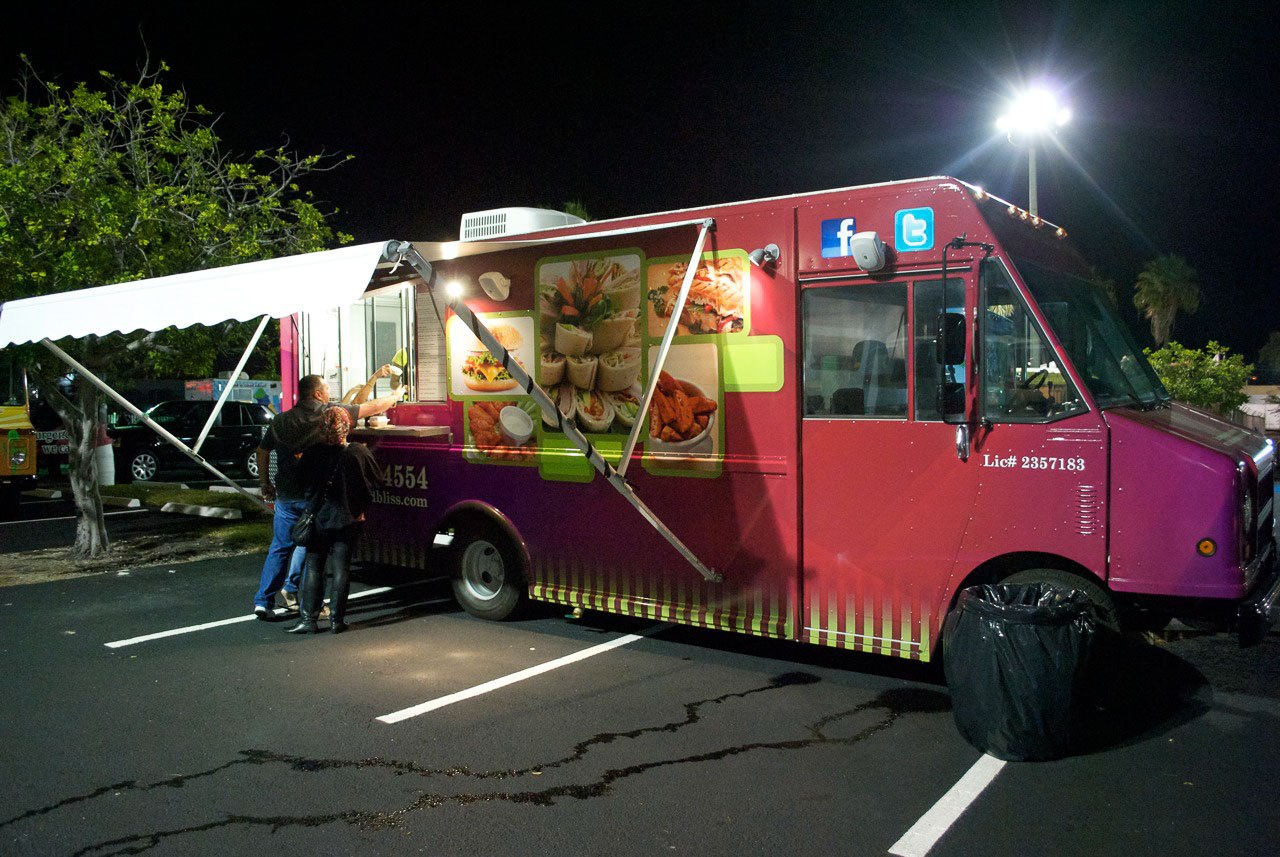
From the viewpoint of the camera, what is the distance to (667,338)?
6.08 metres

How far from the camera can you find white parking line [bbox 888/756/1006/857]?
152 inches

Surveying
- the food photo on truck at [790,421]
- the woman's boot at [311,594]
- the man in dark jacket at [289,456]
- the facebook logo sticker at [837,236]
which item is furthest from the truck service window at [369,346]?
the facebook logo sticker at [837,236]

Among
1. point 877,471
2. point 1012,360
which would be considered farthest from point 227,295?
point 1012,360

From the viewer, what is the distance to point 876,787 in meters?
4.43

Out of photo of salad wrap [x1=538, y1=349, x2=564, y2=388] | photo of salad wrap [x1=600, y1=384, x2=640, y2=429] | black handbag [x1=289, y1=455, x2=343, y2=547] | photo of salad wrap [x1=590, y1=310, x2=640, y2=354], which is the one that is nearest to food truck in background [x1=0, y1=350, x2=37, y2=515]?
black handbag [x1=289, y1=455, x2=343, y2=547]

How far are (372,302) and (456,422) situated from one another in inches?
57.5

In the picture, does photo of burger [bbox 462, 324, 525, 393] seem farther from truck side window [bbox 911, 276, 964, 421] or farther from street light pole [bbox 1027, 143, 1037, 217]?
street light pole [bbox 1027, 143, 1037, 217]

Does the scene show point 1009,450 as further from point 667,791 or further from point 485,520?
point 485,520

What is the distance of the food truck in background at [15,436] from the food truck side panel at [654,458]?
28.0ft

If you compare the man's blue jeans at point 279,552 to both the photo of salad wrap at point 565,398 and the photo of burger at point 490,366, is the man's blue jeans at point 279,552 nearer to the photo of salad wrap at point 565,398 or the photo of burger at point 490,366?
the photo of burger at point 490,366

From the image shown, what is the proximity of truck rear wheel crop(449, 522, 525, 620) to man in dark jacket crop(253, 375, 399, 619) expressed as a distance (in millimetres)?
1200

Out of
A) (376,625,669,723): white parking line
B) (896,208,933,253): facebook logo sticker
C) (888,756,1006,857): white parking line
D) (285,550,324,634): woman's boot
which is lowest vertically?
(888,756,1006,857): white parking line

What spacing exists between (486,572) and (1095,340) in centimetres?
453

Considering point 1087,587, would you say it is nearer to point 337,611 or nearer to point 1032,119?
point 337,611
